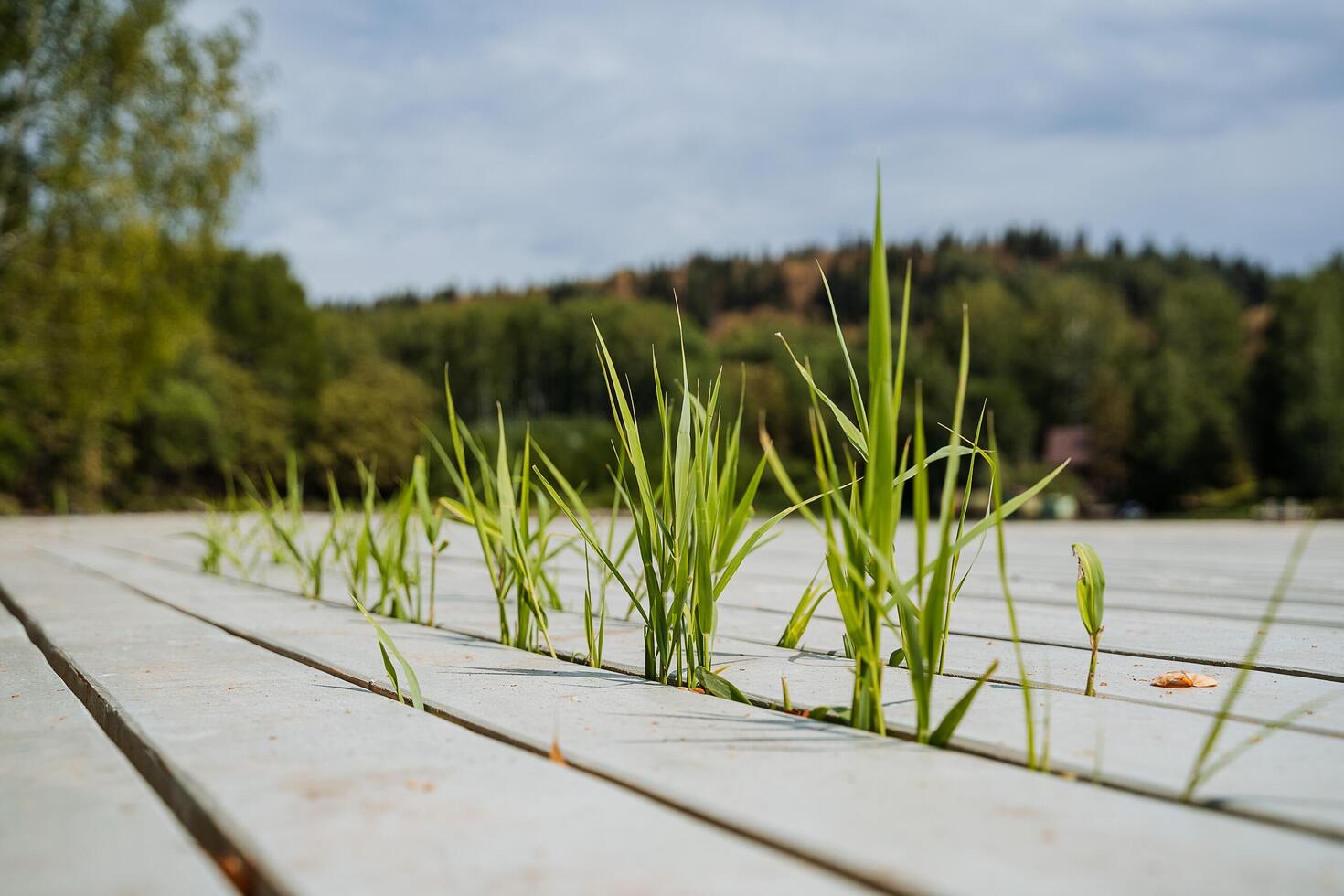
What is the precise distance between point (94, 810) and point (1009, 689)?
3.26 ft

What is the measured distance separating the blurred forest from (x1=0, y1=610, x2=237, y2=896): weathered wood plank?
0.74 meters

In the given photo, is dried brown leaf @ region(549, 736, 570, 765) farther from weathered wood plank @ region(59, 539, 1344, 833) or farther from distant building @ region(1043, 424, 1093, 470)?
distant building @ region(1043, 424, 1093, 470)

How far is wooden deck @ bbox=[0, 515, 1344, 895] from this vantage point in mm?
636

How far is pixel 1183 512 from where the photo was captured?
30.1 meters

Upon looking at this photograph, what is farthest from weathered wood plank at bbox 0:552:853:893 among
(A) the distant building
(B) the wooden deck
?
(A) the distant building

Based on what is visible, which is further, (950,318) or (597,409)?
(597,409)

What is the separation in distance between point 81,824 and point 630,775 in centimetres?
42

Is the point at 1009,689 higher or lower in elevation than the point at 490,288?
lower

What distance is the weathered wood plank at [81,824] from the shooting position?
0.63 m

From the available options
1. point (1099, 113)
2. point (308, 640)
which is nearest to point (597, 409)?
point (1099, 113)

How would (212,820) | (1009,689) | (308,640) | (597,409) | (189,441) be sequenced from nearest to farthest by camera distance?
1. (212,820)
2. (1009,689)
3. (308,640)
4. (189,441)
5. (597,409)

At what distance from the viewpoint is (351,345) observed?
39500mm

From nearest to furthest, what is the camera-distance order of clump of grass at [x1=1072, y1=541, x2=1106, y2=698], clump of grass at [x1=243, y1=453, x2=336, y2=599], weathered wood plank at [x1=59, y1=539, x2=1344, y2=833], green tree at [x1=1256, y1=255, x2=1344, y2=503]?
weathered wood plank at [x1=59, y1=539, x2=1344, y2=833], clump of grass at [x1=1072, y1=541, x2=1106, y2=698], clump of grass at [x1=243, y1=453, x2=336, y2=599], green tree at [x1=1256, y1=255, x2=1344, y2=503]

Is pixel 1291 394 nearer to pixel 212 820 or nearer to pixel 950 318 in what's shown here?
pixel 950 318
